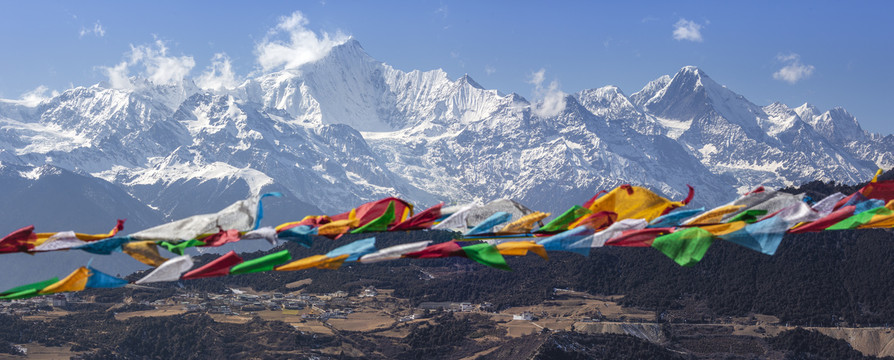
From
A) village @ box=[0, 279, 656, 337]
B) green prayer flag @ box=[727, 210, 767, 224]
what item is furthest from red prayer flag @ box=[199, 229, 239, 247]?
village @ box=[0, 279, 656, 337]

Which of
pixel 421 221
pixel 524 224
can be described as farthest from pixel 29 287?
pixel 524 224

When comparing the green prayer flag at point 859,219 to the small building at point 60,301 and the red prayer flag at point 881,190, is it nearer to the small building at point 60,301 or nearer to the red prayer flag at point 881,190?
the red prayer flag at point 881,190

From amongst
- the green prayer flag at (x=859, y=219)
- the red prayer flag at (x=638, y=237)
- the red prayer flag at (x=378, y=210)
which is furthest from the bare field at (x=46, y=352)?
the green prayer flag at (x=859, y=219)

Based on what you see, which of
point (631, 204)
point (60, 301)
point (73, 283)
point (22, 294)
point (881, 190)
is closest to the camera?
point (22, 294)

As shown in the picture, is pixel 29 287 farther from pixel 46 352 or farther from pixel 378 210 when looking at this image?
pixel 46 352

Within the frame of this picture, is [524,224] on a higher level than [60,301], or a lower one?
higher

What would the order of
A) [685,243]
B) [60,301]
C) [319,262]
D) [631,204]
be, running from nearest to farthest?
1. [319,262]
2. [685,243]
3. [631,204]
4. [60,301]
